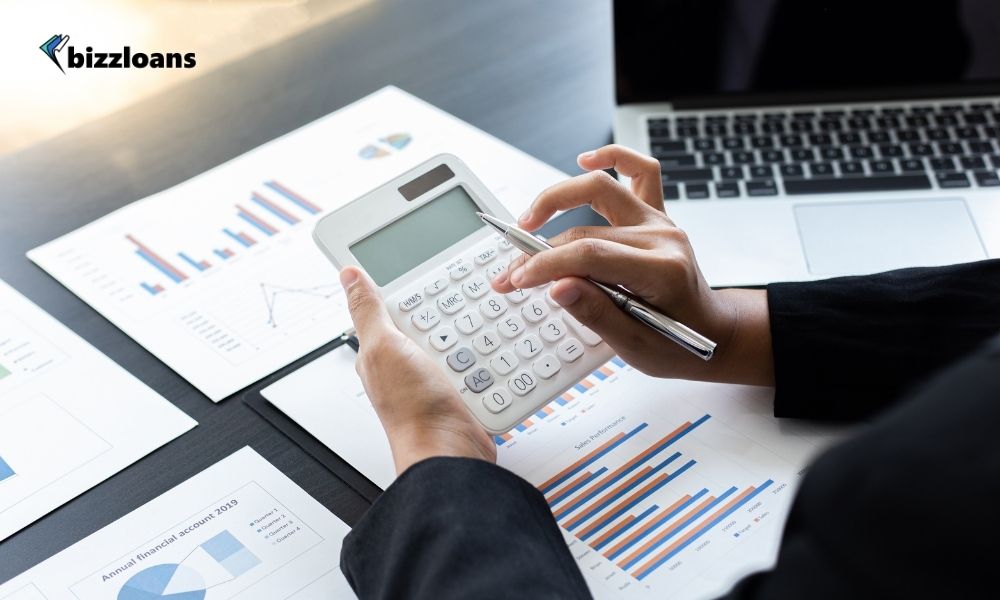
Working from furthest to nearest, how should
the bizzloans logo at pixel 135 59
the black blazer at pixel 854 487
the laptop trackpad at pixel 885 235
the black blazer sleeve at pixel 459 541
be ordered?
1. the bizzloans logo at pixel 135 59
2. the laptop trackpad at pixel 885 235
3. the black blazer sleeve at pixel 459 541
4. the black blazer at pixel 854 487

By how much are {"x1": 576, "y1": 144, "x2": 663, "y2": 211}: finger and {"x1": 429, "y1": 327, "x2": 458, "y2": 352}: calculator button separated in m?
0.18

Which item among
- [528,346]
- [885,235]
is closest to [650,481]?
[528,346]

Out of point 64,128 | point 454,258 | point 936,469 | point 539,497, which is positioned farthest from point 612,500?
point 64,128

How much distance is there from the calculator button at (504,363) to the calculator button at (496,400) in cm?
2

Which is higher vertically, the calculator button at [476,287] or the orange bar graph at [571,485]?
the calculator button at [476,287]

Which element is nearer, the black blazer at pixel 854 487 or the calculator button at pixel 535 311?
the black blazer at pixel 854 487

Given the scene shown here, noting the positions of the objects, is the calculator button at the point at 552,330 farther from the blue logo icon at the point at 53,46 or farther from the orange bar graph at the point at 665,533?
the blue logo icon at the point at 53,46

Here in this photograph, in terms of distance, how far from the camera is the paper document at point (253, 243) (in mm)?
857

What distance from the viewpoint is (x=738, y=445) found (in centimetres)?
73

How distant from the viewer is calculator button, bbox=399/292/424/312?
74 centimetres

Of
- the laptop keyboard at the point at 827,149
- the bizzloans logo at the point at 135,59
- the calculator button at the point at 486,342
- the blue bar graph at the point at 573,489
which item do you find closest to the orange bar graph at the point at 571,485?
the blue bar graph at the point at 573,489

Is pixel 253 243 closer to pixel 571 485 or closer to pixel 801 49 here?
pixel 571 485

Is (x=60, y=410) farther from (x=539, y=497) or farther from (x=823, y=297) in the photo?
(x=823, y=297)

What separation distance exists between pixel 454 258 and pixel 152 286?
0.99 ft
